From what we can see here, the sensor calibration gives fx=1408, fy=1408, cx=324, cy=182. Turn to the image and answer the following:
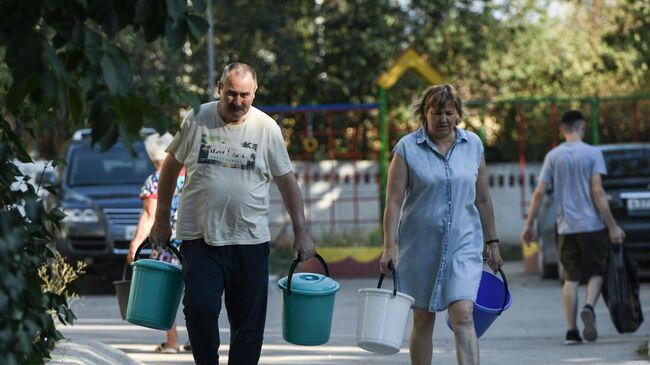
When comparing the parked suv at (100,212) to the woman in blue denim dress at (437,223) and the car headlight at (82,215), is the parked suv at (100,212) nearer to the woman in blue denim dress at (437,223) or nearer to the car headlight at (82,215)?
the car headlight at (82,215)

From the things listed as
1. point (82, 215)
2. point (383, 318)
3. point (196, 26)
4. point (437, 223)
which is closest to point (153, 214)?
point (437, 223)

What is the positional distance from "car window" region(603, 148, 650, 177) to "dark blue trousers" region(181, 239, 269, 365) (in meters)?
8.85

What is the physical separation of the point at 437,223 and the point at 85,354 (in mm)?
2621

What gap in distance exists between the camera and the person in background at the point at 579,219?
10.4m

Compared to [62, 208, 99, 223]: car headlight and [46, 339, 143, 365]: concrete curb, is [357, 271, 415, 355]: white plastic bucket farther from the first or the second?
[62, 208, 99, 223]: car headlight

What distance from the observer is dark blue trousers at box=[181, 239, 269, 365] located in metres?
6.87

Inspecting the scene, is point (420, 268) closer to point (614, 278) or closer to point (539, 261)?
point (614, 278)

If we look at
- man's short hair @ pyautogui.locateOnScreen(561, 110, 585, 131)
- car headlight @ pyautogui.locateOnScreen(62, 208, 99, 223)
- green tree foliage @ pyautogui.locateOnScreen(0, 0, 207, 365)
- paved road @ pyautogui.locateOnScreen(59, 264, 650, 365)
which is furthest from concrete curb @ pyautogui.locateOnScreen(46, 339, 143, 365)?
car headlight @ pyautogui.locateOnScreen(62, 208, 99, 223)

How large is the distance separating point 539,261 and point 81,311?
232 inches

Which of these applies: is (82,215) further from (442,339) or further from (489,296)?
(489,296)

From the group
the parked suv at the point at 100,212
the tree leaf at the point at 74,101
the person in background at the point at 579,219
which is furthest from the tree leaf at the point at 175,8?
the parked suv at the point at 100,212

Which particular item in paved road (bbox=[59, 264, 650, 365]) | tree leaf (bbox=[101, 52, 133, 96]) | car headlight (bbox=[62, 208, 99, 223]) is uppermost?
tree leaf (bbox=[101, 52, 133, 96])

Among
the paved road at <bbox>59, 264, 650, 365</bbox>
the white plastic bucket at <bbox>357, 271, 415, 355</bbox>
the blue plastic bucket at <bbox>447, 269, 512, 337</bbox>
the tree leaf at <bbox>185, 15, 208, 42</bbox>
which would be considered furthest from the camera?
the paved road at <bbox>59, 264, 650, 365</bbox>

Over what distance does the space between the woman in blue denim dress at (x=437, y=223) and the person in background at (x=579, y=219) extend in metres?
3.26
